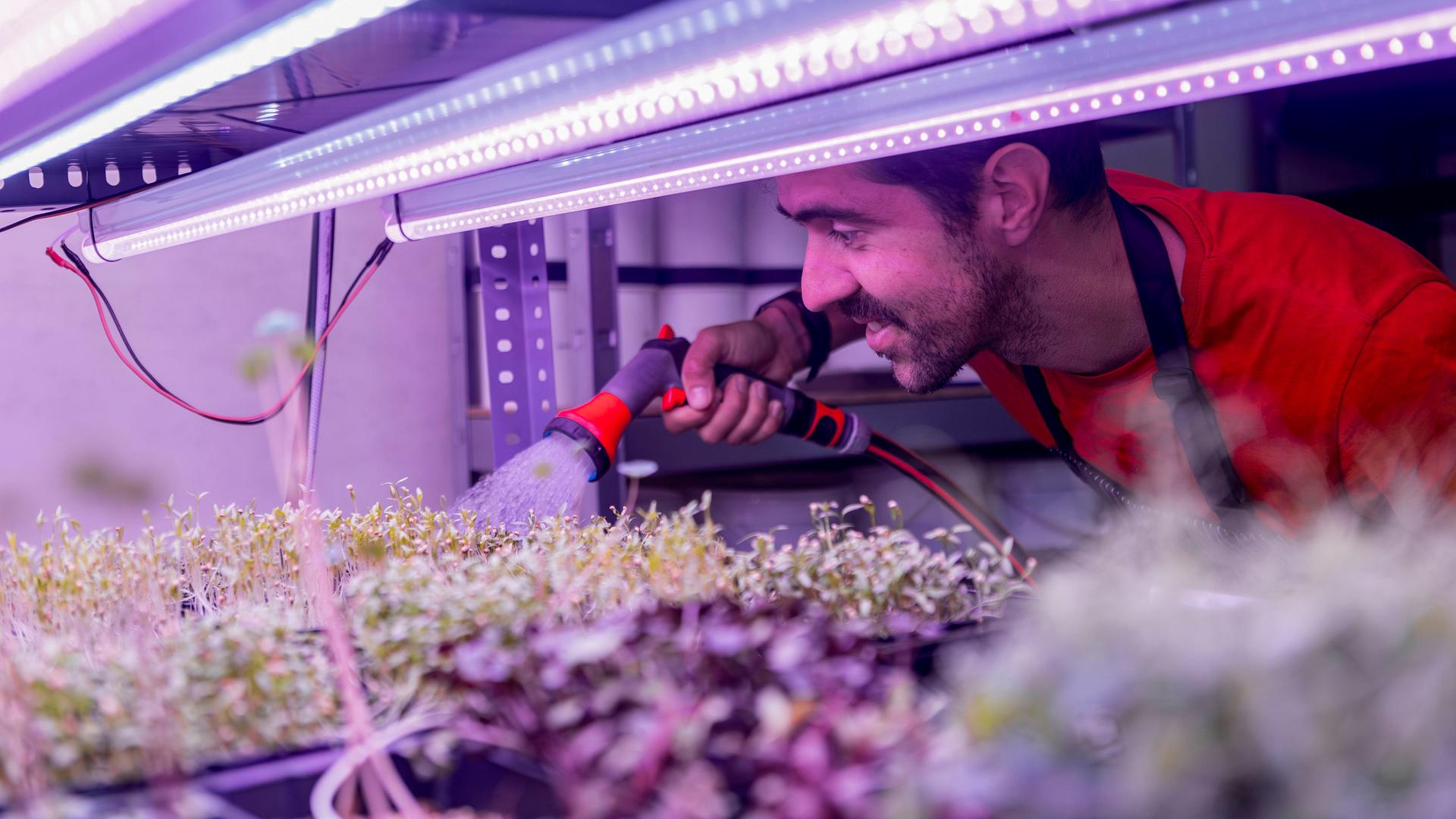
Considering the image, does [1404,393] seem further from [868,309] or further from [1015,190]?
[868,309]

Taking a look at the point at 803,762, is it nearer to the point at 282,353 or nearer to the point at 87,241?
the point at 282,353

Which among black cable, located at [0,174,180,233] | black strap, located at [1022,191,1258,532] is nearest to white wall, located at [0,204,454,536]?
black cable, located at [0,174,180,233]

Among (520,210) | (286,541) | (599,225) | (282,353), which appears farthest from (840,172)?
(599,225)

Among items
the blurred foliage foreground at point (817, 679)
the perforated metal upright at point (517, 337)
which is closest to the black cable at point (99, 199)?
the perforated metal upright at point (517, 337)

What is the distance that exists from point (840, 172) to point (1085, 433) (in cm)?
76

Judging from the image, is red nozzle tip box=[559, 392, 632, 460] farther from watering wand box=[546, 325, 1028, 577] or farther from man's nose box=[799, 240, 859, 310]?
man's nose box=[799, 240, 859, 310]

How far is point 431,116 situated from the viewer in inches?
44.5

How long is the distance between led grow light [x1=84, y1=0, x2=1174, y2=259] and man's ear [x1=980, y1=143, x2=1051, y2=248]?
76cm

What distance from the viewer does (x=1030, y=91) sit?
92 centimetres

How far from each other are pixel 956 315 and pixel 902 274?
0.41ft

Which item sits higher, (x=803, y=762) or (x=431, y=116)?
(x=431, y=116)

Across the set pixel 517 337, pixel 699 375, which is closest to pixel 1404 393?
pixel 699 375

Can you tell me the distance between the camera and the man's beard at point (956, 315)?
1744 mm

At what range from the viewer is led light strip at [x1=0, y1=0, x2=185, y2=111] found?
798 millimetres
